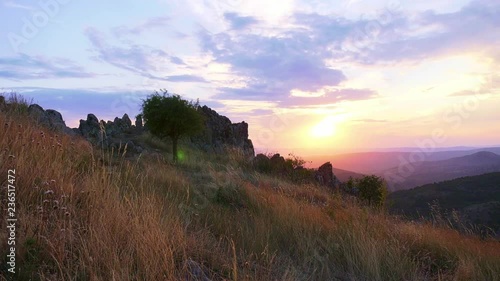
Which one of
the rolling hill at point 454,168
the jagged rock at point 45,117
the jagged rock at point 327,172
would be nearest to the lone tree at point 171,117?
the jagged rock at point 45,117

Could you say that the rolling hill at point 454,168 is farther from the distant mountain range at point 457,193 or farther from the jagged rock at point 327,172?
the jagged rock at point 327,172

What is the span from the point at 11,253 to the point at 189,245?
1.49 metres

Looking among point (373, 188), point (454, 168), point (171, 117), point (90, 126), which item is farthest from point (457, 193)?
point (454, 168)

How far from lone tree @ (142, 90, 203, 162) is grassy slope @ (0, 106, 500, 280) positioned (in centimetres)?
1449

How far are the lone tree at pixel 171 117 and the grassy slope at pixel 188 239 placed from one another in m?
14.5

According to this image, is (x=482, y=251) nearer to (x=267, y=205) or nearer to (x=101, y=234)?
(x=267, y=205)

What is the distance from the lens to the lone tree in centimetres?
2151

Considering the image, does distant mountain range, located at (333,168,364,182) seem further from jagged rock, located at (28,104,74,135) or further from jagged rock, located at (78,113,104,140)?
jagged rock, located at (28,104,74,135)

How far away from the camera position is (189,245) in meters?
3.71

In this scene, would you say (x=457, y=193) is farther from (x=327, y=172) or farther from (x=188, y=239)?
(x=188, y=239)

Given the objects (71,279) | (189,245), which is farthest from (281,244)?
(71,279)

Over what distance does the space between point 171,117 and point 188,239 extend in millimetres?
18119

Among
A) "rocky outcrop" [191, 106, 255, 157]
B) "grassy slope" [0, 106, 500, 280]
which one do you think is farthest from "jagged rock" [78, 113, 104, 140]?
"grassy slope" [0, 106, 500, 280]

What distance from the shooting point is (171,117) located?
21359mm
